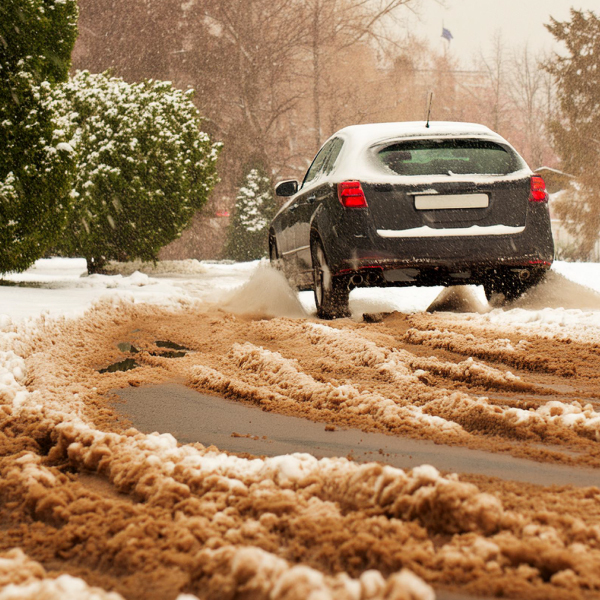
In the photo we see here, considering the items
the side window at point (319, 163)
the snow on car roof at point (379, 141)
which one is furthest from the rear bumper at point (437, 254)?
the side window at point (319, 163)

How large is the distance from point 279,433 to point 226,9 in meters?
32.6

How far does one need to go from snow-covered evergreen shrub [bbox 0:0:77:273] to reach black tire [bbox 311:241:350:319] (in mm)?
4139

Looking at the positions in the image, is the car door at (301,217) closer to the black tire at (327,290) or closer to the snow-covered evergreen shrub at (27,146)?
the black tire at (327,290)

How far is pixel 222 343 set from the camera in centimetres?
598

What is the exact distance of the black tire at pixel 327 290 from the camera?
6961mm

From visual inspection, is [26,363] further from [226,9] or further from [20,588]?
[226,9]

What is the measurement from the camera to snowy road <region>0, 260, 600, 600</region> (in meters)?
1.77

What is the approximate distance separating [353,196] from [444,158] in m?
0.96

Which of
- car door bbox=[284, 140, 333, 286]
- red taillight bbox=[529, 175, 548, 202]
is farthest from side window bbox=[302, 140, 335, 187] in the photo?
red taillight bbox=[529, 175, 548, 202]

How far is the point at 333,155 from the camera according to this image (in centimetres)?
775

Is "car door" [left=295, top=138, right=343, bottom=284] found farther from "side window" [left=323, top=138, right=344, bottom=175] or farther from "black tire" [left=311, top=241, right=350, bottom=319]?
"black tire" [left=311, top=241, right=350, bottom=319]

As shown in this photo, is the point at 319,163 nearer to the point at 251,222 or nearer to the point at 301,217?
the point at 301,217

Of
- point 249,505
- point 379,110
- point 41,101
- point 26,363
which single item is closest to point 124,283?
point 41,101

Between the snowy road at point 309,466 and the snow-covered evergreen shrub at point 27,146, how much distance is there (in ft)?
12.2
